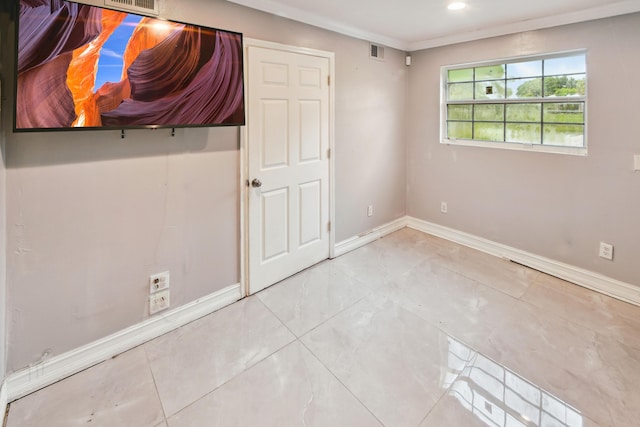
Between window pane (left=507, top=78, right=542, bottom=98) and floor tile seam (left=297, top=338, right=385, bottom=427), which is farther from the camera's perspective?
window pane (left=507, top=78, right=542, bottom=98)

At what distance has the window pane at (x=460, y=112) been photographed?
146 inches

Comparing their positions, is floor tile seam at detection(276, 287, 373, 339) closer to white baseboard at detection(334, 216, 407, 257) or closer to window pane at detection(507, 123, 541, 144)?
white baseboard at detection(334, 216, 407, 257)

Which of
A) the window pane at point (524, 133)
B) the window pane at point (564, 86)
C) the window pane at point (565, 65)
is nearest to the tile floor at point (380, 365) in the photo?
the window pane at point (524, 133)

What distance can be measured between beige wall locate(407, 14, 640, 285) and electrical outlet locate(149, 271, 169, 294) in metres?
3.14

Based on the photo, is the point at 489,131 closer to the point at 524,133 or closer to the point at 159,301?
the point at 524,133

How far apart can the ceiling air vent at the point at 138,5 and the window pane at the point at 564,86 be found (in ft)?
10.8

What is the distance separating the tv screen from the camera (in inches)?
61.8

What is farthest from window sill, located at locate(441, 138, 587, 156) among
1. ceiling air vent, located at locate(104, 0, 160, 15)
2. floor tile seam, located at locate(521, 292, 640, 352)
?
ceiling air vent, located at locate(104, 0, 160, 15)

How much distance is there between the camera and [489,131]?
356 centimetres

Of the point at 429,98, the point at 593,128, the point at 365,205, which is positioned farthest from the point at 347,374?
the point at 429,98

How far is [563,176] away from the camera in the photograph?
9.80 ft

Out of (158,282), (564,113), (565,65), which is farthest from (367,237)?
(565,65)

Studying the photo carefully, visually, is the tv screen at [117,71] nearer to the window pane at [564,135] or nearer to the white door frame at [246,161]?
the white door frame at [246,161]

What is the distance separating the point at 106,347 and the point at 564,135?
13.1ft
